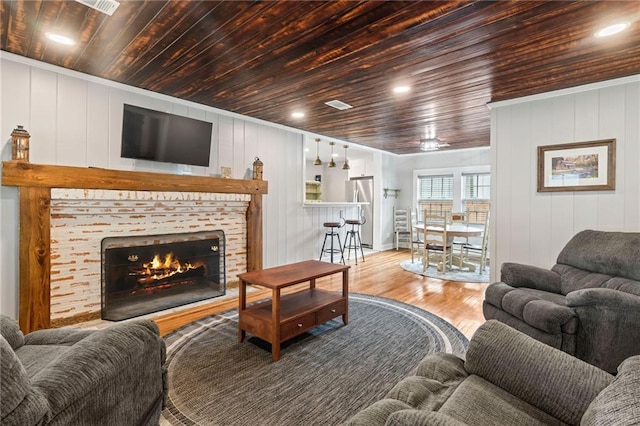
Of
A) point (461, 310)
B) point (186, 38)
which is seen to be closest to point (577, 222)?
→ point (461, 310)

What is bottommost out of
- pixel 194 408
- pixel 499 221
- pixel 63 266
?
pixel 194 408

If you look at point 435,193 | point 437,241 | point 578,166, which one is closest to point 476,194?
point 435,193

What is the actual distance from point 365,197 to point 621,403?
23.5 ft

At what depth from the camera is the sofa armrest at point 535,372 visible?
112 centimetres

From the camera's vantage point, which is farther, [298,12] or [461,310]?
[461,310]

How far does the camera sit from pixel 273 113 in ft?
14.3

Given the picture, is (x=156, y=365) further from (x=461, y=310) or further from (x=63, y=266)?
(x=461, y=310)

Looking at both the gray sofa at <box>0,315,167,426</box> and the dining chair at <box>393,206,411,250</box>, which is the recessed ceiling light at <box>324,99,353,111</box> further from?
the dining chair at <box>393,206,411,250</box>

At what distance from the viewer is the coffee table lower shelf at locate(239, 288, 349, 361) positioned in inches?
97.9

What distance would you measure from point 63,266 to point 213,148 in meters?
2.08

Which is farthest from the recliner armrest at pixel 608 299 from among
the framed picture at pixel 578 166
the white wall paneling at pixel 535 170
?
the framed picture at pixel 578 166

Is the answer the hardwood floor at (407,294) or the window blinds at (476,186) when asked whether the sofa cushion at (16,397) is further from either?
the window blinds at (476,186)

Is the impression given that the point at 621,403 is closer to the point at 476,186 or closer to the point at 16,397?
the point at 16,397

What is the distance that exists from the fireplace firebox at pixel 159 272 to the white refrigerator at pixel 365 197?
173 inches
